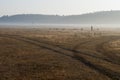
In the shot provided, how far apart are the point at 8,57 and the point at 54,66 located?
355 inches

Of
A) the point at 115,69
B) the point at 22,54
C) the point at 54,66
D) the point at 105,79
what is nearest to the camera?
the point at 105,79

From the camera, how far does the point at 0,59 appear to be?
121ft

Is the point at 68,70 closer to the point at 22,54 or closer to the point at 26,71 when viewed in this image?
the point at 26,71

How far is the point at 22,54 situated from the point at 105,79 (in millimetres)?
18429

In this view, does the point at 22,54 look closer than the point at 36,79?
→ No

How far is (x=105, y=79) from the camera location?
26.0 meters

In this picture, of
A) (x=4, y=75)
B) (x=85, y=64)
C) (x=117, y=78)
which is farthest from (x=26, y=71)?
(x=117, y=78)

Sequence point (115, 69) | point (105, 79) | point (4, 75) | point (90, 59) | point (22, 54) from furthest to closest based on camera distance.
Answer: point (22, 54)
point (90, 59)
point (115, 69)
point (4, 75)
point (105, 79)

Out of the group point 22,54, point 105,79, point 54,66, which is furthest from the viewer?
point 22,54

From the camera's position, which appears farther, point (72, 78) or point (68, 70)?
point (68, 70)

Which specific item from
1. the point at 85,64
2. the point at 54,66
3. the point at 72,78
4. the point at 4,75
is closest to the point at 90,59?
the point at 85,64

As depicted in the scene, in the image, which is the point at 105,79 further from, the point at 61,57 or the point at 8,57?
the point at 8,57

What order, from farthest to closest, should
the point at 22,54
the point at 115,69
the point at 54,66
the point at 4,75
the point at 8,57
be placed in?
the point at 22,54 → the point at 8,57 → the point at 54,66 → the point at 115,69 → the point at 4,75

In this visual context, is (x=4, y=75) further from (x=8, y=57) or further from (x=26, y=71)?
(x=8, y=57)
